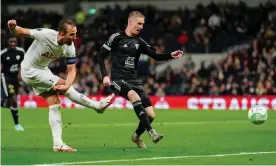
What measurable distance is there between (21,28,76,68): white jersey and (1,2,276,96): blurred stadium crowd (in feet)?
58.1

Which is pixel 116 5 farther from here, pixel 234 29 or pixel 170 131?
pixel 170 131

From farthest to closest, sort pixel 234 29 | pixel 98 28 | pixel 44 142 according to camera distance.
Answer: pixel 98 28 → pixel 234 29 → pixel 44 142

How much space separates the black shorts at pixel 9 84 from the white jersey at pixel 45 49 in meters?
6.69

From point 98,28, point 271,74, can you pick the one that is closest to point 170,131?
point 271,74

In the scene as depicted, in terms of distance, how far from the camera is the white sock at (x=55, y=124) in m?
12.3

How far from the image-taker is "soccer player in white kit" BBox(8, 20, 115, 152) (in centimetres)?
1210

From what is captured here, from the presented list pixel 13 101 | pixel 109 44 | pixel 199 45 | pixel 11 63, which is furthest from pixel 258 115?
pixel 199 45

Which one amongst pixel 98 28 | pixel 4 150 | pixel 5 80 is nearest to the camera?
pixel 4 150

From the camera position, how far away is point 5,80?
20.5m

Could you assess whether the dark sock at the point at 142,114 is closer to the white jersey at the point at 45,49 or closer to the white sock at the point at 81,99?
the white sock at the point at 81,99

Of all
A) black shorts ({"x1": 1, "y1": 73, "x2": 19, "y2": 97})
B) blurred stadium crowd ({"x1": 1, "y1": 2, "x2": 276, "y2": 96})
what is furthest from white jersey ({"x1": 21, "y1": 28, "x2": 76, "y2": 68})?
blurred stadium crowd ({"x1": 1, "y1": 2, "x2": 276, "y2": 96})

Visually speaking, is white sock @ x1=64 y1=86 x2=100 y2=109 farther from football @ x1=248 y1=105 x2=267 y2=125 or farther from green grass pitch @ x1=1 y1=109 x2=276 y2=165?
football @ x1=248 y1=105 x2=267 y2=125

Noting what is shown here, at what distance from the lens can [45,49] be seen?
12281 millimetres

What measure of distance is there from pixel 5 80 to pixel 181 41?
1531 centimetres
